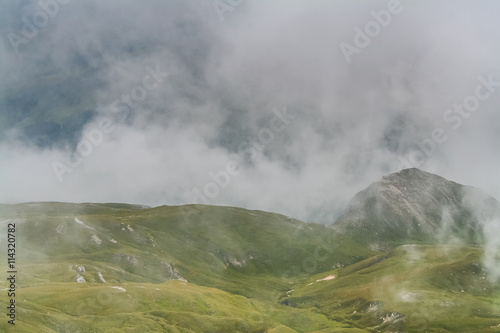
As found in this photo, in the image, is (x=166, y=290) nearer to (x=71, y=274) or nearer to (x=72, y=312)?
(x=72, y=312)

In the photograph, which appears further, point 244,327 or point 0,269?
point 0,269

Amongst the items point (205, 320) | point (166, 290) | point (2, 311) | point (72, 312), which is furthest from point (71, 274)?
point (2, 311)

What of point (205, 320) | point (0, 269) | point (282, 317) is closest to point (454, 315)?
point (282, 317)

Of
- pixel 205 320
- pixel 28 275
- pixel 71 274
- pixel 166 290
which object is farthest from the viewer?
pixel 71 274

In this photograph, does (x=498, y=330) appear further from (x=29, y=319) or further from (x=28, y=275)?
(x=28, y=275)

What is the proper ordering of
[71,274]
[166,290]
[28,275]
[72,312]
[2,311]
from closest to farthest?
[2,311], [72,312], [166,290], [28,275], [71,274]

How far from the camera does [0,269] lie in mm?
172625

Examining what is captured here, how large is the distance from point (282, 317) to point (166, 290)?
216 feet

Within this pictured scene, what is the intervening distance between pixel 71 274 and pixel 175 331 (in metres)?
87.0

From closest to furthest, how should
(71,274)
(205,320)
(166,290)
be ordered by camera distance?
(205,320), (166,290), (71,274)

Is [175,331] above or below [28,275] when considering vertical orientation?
below

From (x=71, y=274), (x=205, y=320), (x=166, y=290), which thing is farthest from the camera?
(x=71, y=274)

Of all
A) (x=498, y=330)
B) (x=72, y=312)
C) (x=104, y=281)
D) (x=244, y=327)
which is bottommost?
(x=498, y=330)

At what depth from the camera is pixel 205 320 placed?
13550 cm
